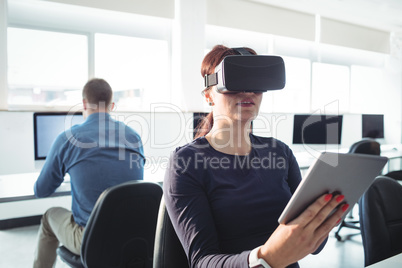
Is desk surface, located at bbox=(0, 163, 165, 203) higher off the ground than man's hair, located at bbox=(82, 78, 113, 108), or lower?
lower

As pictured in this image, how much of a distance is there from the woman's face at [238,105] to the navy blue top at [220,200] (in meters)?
0.13

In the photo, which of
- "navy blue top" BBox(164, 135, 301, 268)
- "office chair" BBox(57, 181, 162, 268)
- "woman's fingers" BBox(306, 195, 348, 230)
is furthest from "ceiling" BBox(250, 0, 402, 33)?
"woman's fingers" BBox(306, 195, 348, 230)

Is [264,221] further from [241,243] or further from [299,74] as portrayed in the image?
[299,74]

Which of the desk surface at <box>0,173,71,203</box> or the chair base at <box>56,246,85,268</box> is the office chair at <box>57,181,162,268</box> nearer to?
the chair base at <box>56,246,85,268</box>

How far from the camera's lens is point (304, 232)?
688mm

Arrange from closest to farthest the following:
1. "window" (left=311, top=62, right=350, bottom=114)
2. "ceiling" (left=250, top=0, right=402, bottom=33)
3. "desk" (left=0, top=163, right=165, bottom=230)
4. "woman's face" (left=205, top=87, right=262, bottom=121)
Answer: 1. "woman's face" (left=205, top=87, right=262, bottom=121)
2. "desk" (left=0, top=163, right=165, bottom=230)
3. "ceiling" (left=250, top=0, right=402, bottom=33)
4. "window" (left=311, top=62, right=350, bottom=114)

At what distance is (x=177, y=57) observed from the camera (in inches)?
168

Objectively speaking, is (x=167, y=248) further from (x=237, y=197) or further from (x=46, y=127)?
(x=46, y=127)

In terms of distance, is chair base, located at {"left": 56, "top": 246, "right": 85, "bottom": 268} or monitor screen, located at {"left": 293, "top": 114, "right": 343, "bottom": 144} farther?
monitor screen, located at {"left": 293, "top": 114, "right": 343, "bottom": 144}

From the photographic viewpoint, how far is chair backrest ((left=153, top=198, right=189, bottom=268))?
0.88m

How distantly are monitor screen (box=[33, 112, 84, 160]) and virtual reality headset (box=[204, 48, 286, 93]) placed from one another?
171 cm

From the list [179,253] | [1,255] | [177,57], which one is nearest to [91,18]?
[177,57]

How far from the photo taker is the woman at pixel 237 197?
0.70 metres

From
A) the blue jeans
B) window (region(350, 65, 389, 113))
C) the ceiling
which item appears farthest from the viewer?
window (region(350, 65, 389, 113))
